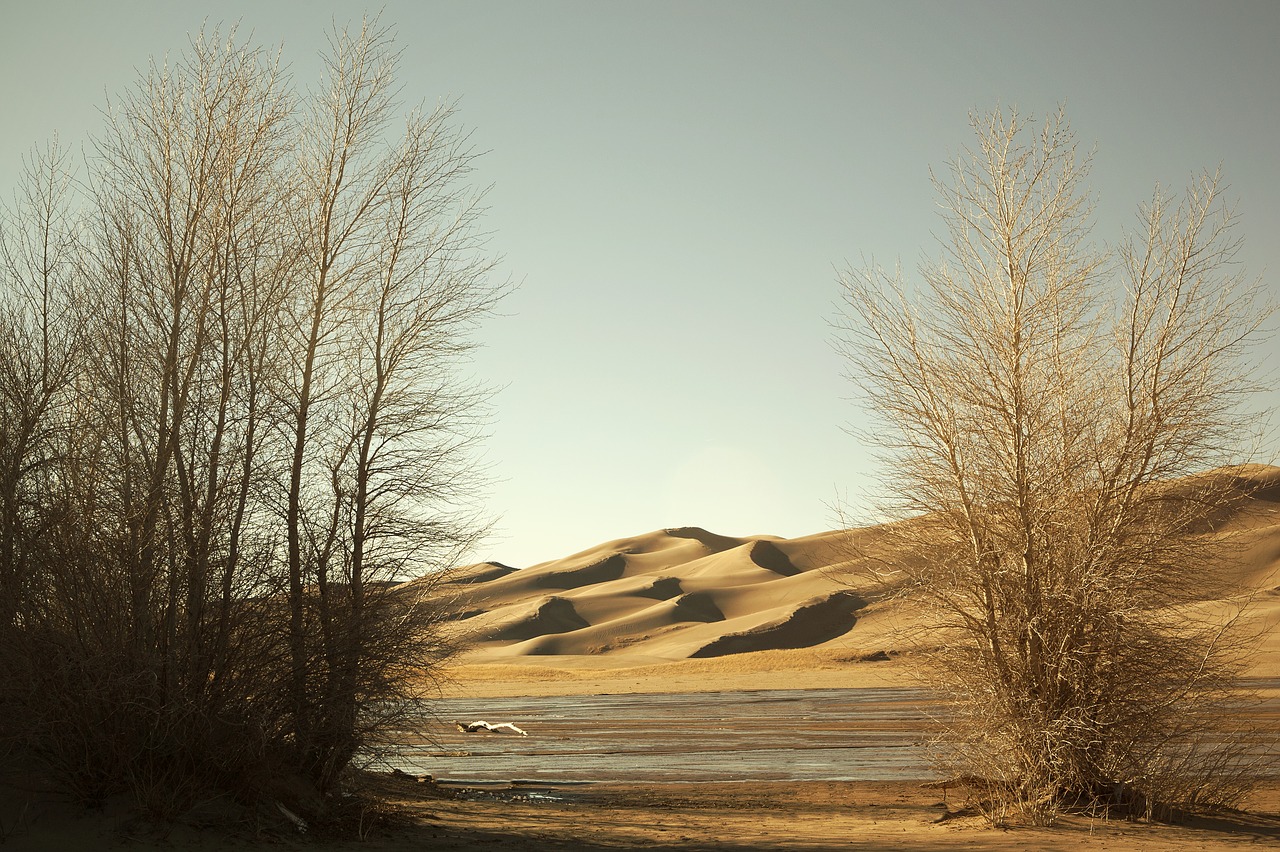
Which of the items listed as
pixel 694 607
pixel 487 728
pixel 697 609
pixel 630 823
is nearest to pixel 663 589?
pixel 694 607

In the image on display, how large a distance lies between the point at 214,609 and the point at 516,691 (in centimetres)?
4041

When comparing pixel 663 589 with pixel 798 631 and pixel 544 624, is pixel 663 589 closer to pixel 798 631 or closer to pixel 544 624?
pixel 544 624

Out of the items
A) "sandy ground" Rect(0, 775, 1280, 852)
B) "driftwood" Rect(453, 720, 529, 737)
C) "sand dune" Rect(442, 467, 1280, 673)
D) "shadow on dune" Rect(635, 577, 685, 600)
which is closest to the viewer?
"sandy ground" Rect(0, 775, 1280, 852)

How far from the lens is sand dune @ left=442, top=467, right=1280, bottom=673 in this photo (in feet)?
225

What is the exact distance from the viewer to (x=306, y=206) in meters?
13.4

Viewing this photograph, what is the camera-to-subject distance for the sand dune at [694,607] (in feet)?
225

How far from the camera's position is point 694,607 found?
9056cm

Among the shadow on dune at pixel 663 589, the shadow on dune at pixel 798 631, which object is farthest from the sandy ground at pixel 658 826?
the shadow on dune at pixel 663 589

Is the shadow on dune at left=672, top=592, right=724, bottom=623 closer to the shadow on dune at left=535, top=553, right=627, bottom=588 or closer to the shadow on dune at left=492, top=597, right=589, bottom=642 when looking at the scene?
the shadow on dune at left=492, top=597, right=589, bottom=642

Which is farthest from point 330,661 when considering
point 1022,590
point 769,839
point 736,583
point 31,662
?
point 736,583

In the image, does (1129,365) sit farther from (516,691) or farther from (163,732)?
(516,691)

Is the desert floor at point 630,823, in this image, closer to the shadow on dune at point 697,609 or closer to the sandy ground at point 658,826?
the sandy ground at point 658,826

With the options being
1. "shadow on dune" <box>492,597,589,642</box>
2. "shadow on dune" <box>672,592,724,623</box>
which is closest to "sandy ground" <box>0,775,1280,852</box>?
"shadow on dune" <box>672,592,724,623</box>

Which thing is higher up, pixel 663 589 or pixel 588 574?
pixel 588 574
